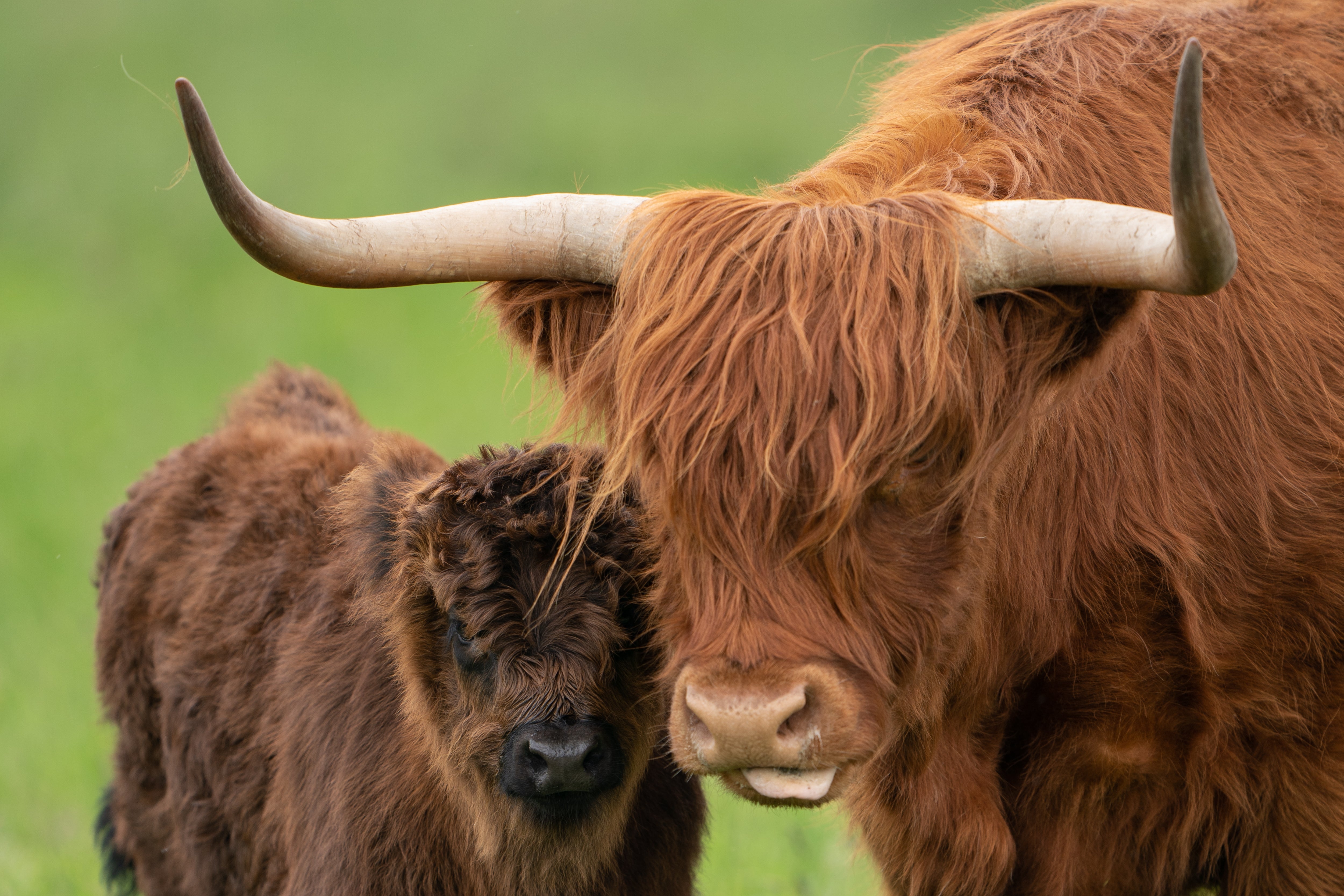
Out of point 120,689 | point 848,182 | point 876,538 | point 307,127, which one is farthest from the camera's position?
point 307,127

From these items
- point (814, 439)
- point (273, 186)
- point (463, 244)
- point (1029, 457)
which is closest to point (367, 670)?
point (463, 244)

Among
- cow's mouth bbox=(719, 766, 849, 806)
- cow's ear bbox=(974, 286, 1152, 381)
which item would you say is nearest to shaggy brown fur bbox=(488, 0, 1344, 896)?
cow's ear bbox=(974, 286, 1152, 381)

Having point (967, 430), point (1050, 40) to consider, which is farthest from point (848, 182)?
point (1050, 40)

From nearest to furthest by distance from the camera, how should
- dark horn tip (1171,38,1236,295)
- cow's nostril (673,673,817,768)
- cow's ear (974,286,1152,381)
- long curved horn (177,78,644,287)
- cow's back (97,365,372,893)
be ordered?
dark horn tip (1171,38,1236,295)
cow's nostril (673,673,817,768)
cow's ear (974,286,1152,381)
long curved horn (177,78,644,287)
cow's back (97,365,372,893)

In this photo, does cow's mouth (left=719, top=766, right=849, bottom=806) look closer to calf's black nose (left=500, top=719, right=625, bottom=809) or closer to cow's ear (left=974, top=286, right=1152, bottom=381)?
calf's black nose (left=500, top=719, right=625, bottom=809)

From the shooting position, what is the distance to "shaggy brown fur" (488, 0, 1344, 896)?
102 inches

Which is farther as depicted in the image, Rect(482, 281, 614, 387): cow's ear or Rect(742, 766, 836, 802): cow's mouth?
Rect(482, 281, 614, 387): cow's ear

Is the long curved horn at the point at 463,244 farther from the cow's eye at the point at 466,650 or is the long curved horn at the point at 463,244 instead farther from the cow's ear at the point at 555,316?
the cow's eye at the point at 466,650

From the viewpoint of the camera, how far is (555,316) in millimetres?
3049

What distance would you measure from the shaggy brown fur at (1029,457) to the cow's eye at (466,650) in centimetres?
64

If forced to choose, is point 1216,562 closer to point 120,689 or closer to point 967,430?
point 967,430

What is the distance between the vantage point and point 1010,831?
11.0 ft

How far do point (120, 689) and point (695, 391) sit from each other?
2997 mm

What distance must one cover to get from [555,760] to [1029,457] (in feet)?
4.08
